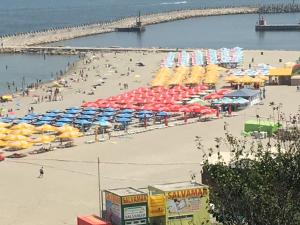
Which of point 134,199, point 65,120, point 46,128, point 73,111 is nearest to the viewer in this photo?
point 134,199

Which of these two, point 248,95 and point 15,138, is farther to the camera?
point 248,95

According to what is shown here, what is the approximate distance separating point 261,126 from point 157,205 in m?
14.9

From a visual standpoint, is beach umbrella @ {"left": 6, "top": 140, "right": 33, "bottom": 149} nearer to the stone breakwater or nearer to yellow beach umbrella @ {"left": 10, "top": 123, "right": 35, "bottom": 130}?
yellow beach umbrella @ {"left": 10, "top": 123, "right": 35, "bottom": 130}

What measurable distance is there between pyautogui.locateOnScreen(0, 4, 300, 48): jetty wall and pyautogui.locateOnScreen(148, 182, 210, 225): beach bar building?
73.4 meters

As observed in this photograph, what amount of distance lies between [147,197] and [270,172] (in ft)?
13.8

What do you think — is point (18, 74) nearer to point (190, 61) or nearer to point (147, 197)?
point (190, 61)

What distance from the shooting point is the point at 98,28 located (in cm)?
11200

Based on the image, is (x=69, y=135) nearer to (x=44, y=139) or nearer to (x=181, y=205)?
(x=44, y=139)

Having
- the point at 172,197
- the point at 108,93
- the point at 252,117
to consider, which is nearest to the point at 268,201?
the point at 172,197

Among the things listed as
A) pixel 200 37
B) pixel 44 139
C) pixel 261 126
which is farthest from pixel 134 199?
pixel 200 37

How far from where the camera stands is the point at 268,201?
10.8m

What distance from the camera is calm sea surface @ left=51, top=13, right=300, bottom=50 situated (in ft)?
287

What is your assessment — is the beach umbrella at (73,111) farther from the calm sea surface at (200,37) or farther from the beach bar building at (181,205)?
the calm sea surface at (200,37)

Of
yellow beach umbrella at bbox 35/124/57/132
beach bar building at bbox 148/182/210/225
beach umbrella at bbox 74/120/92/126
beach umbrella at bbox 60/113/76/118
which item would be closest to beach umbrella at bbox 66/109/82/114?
beach umbrella at bbox 60/113/76/118
